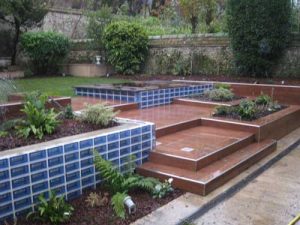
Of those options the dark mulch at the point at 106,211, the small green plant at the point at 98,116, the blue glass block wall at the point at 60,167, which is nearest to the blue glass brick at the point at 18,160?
the blue glass block wall at the point at 60,167

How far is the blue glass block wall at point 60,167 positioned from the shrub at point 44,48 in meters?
8.63

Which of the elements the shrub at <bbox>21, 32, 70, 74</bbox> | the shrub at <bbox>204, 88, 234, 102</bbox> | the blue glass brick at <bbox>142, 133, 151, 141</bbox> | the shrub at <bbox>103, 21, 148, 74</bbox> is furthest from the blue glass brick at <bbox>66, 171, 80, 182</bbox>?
the shrub at <bbox>21, 32, 70, 74</bbox>

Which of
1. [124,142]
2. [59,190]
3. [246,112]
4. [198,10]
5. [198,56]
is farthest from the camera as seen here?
[198,10]

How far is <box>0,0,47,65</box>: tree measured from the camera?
36.4 feet

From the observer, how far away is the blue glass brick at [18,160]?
9.06 ft

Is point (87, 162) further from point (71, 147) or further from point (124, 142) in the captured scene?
point (124, 142)

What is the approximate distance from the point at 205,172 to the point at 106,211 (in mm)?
1219

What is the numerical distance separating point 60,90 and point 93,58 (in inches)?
186

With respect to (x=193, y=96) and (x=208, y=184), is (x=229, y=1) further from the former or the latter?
(x=208, y=184)

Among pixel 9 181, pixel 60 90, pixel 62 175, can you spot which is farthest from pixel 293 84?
pixel 9 181

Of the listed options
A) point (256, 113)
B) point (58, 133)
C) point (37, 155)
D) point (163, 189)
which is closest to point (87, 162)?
point (58, 133)

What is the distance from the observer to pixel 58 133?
3.53 metres

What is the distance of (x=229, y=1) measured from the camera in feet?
29.3

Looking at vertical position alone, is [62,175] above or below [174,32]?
below
